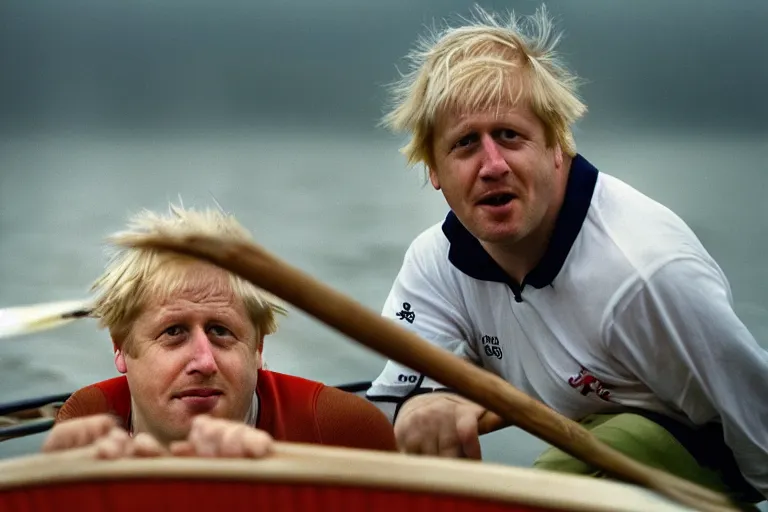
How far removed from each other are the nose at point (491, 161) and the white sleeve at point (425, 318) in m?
0.19

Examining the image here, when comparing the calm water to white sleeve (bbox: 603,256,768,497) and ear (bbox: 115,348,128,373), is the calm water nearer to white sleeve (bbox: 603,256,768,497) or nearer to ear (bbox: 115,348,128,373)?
ear (bbox: 115,348,128,373)

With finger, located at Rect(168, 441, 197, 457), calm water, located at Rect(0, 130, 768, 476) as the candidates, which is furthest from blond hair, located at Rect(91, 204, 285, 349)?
calm water, located at Rect(0, 130, 768, 476)

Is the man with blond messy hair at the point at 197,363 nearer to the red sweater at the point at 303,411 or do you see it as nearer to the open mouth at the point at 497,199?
the red sweater at the point at 303,411

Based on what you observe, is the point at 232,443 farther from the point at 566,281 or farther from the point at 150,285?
the point at 566,281

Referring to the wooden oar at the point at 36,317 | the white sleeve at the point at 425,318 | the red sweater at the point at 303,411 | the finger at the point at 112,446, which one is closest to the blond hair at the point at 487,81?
the white sleeve at the point at 425,318

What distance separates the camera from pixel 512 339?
1.15 meters

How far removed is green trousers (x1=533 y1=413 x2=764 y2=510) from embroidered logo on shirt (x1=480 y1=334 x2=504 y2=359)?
4.9 inches

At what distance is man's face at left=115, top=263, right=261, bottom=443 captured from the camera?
0.95 m

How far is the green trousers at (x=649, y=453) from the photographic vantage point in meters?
1.02

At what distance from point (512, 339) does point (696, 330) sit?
20cm

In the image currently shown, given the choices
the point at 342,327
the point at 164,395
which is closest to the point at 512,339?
the point at 164,395

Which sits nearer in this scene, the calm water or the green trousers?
the green trousers

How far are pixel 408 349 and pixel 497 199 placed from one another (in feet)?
1.14

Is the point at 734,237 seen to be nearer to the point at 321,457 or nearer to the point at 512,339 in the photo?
the point at 512,339
